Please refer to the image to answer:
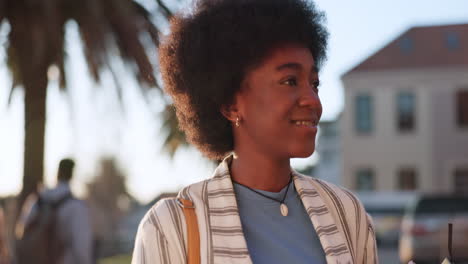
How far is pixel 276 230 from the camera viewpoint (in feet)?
8.95

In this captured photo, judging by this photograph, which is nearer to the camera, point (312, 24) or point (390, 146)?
point (312, 24)

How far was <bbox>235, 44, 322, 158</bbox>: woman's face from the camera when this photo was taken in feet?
8.83

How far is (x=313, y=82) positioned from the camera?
9.30 feet

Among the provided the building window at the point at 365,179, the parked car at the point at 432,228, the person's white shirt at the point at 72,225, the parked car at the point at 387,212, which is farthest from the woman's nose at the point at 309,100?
the building window at the point at 365,179

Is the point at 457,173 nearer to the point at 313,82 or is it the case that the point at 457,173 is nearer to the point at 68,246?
the point at 68,246

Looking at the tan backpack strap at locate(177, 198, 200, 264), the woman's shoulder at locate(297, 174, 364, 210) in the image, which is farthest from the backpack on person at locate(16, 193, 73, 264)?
the tan backpack strap at locate(177, 198, 200, 264)

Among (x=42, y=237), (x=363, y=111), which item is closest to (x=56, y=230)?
(x=42, y=237)

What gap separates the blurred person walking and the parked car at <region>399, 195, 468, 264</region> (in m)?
7.83

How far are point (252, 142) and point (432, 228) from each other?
489 inches

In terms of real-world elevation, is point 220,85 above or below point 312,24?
below

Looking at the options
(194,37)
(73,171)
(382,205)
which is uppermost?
(194,37)

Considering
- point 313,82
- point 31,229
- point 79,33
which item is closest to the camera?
point 313,82

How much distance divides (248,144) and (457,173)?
39.6 m

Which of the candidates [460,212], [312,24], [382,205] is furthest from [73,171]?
[382,205]
